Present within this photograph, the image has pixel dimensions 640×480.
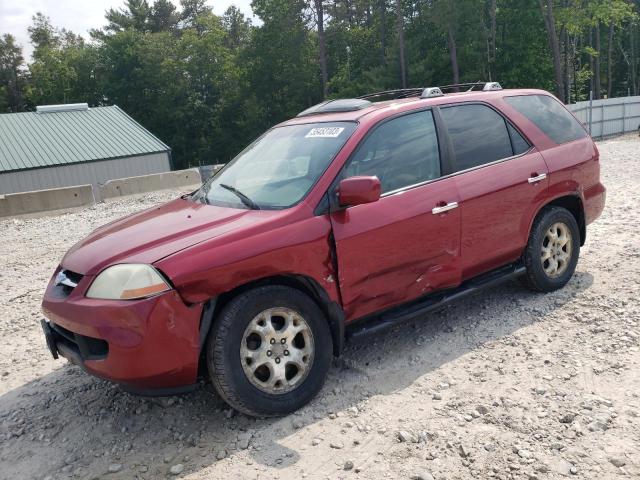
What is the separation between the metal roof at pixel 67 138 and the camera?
96.4 ft

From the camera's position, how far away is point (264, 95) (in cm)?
5450

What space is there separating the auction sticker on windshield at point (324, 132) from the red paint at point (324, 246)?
131mm

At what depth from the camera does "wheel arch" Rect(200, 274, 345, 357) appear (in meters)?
3.11

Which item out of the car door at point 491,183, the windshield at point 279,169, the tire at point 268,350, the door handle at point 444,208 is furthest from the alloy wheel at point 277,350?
the car door at point 491,183

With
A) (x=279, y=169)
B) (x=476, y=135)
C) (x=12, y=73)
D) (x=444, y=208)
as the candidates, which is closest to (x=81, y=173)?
(x=279, y=169)

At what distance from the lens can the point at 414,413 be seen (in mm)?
3314

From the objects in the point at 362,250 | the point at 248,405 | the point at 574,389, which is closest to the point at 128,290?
the point at 248,405

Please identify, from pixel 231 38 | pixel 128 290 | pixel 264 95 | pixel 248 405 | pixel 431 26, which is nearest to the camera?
pixel 128 290

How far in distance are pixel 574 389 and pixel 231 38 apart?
6841cm

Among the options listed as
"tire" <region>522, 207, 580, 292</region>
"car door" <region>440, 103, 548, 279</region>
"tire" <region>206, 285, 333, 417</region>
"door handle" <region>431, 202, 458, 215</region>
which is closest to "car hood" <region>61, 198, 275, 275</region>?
"tire" <region>206, 285, 333, 417</region>

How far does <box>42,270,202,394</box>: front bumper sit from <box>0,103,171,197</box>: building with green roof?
28744 mm

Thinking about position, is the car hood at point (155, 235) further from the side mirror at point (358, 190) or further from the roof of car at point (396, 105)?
the roof of car at point (396, 105)

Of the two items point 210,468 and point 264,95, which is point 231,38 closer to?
point 264,95

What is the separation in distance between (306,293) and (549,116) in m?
2.97
